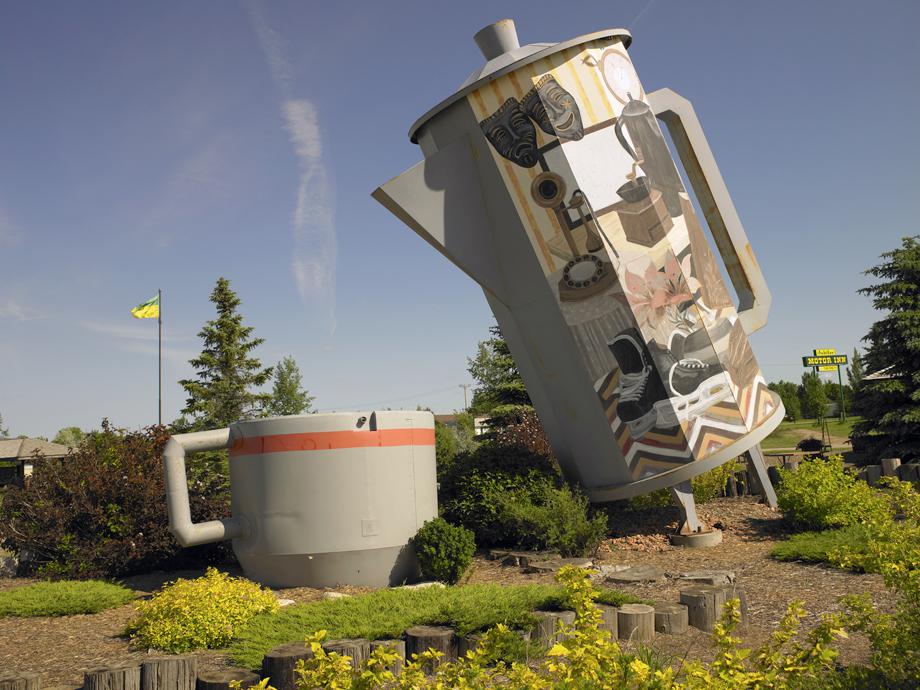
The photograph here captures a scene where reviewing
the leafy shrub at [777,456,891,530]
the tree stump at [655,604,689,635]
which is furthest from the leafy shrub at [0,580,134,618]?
the leafy shrub at [777,456,891,530]

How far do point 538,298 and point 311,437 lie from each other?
4.63 metres

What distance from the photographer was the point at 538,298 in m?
12.2

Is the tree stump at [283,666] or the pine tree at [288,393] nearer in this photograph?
the tree stump at [283,666]

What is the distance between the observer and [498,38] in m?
12.5

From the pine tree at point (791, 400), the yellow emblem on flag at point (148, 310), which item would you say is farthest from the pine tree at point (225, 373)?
the pine tree at point (791, 400)

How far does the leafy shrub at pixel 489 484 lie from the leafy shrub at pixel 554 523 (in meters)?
0.18

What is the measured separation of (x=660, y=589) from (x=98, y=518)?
330 inches

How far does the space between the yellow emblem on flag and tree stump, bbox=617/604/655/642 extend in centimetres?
3194

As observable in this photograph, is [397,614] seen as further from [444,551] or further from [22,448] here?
[22,448]

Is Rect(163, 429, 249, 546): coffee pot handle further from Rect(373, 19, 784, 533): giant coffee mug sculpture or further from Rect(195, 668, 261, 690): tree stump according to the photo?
Rect(373, 19, 784, 533): giant coffee mug sculpture

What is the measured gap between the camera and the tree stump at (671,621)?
6660 mm

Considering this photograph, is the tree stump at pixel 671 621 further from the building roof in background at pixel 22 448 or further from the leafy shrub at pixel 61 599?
the building roof in background at pixel 22 448

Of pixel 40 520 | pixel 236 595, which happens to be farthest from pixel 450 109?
pixel 40 520

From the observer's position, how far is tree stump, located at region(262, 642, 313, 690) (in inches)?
199
